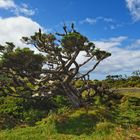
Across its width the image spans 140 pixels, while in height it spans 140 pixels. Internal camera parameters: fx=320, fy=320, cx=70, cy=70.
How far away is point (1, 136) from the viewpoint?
757 inches

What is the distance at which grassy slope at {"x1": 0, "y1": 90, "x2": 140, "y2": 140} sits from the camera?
1870 cm

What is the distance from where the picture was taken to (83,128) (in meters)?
21.0

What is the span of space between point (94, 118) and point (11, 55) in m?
8.35

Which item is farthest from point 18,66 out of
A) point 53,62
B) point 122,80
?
point 122,80

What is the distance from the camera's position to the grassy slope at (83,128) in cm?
1870

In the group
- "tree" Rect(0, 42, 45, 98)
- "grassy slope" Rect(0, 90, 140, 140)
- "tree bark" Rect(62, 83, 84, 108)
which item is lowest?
"grassy slope" Rect(0, 90, 140, 140)

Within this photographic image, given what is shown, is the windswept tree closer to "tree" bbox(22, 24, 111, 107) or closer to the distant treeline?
"tree" bbox(22, 24, 111, 107)

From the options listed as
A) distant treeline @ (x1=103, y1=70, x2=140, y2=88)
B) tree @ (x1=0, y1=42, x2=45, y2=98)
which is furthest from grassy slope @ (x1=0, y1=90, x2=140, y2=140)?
distant treeline @ (x1=103, y1=70, x2=140, y2=88)

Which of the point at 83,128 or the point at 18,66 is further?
the point at 18,66

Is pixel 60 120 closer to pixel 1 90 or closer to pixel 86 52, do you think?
pixel 86 52

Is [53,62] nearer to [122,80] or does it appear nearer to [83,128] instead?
[83,128]

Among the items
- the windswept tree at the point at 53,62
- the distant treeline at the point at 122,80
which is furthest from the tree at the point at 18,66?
the distant treeline at the point at 122,80

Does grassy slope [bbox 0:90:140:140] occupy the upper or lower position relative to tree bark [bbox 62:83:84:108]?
lower

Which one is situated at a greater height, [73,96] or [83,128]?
[73,96]
